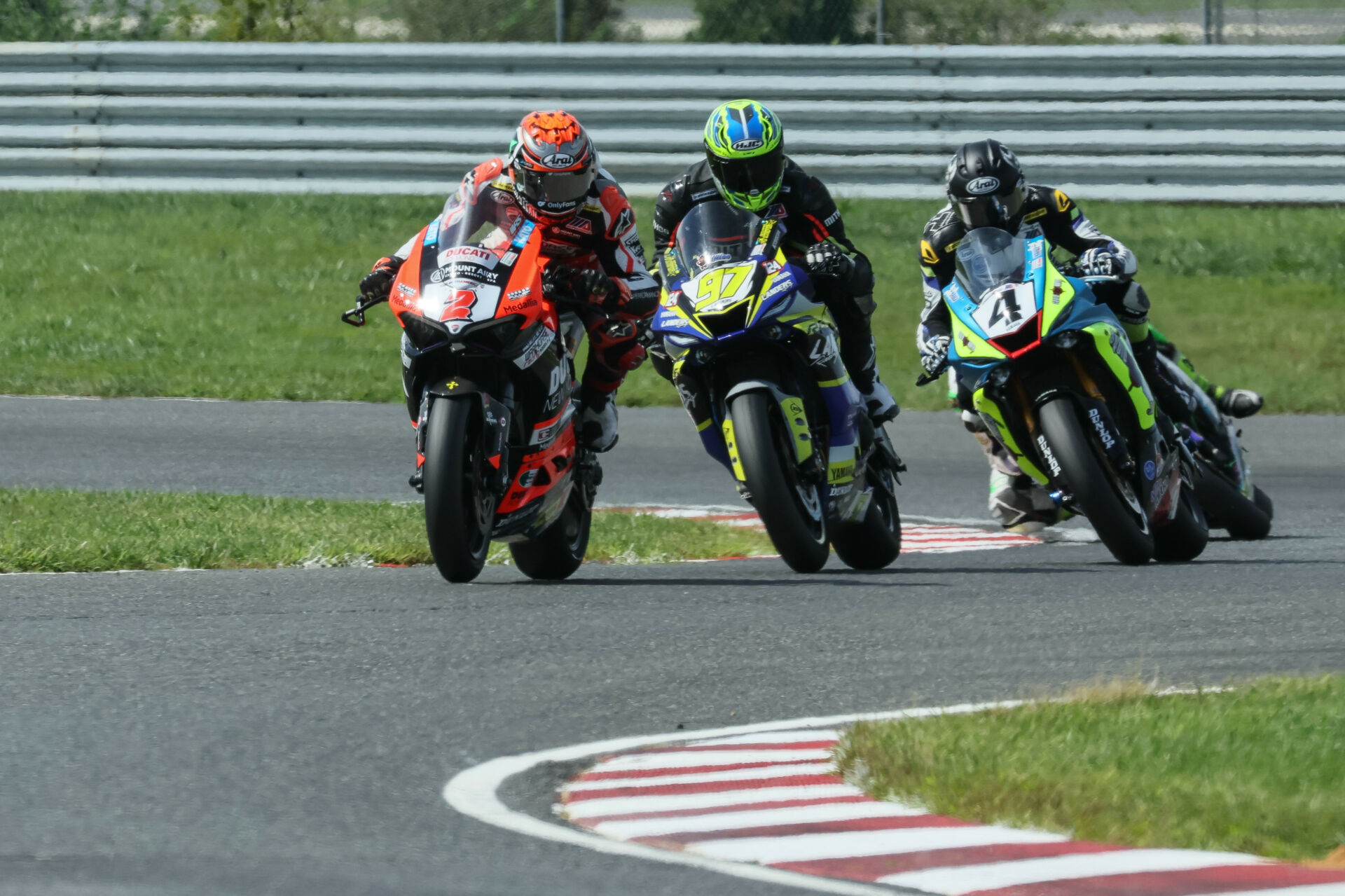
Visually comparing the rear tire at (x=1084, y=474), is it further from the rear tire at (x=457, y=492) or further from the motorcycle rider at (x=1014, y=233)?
the rear tire at (x=457, y=492)

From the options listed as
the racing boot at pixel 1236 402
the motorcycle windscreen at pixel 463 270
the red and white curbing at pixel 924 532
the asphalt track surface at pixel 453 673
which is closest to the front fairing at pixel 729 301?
the motorcycle windscreen at pixel 463 270

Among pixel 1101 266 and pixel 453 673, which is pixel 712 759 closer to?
pixel 453 673

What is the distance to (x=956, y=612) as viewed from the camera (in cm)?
705

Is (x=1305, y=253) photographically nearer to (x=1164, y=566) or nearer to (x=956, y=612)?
(x=1164, y=566)

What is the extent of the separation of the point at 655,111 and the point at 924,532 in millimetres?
7735

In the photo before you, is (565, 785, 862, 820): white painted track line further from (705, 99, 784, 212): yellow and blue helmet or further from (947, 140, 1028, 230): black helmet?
(947, 140, 1028, 230): black helmet

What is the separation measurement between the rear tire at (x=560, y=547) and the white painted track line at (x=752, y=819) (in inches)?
145

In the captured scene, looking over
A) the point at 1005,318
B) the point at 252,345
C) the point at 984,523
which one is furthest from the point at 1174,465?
the point at 252,345

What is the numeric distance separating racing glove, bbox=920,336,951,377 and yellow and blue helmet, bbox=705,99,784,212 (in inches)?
35.5

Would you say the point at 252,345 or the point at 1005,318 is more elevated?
the point at 1005,318

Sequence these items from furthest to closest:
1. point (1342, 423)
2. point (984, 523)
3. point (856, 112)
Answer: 1. point (856, 112)
2. point (1342, 423)
3. point (984, 523)

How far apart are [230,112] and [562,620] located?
38.3 feet

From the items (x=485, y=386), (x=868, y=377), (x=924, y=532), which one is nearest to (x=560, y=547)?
(x=485, y=386)

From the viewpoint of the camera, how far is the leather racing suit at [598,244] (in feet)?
25.0
